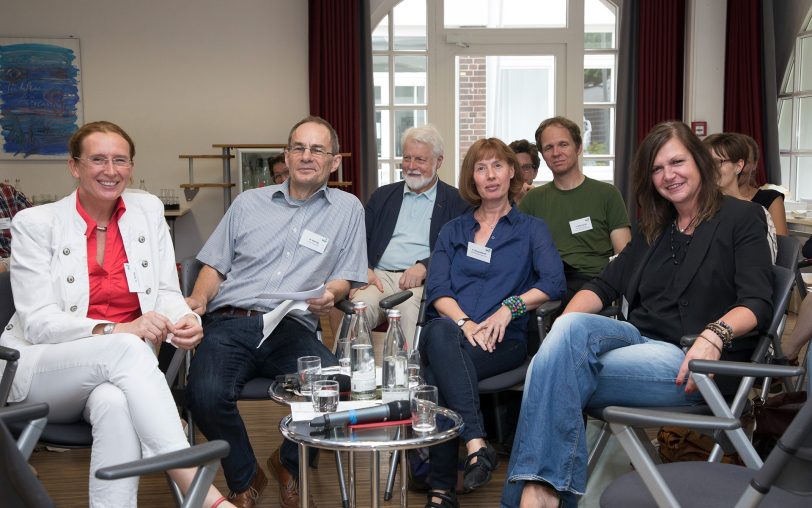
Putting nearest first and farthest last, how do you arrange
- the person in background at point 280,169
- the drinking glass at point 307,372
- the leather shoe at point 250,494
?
the drinking glass at point 307,372
the leather shoe at point 250,494
the person in background at point 280,169

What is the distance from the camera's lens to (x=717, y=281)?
2.64 m

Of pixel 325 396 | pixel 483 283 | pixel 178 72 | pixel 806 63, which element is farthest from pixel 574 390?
pixel 178 72

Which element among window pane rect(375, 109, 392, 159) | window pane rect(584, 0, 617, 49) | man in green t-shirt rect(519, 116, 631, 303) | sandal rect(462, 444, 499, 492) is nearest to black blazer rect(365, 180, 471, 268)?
man in green t-shirt rect(519, 116, 631, 303)

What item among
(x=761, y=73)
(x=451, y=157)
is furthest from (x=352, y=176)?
(x=761, y=73)

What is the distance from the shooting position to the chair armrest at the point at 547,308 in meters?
3.15

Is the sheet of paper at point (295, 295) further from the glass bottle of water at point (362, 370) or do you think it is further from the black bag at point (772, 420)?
the black bag at point (772, 420)

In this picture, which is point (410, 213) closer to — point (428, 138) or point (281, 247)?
point (428, 138)

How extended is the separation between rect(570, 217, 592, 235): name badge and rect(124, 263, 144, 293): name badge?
2.16m

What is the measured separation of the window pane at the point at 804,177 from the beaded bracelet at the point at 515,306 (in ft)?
15.9

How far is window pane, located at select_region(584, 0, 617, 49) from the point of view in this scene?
7613 millimetres

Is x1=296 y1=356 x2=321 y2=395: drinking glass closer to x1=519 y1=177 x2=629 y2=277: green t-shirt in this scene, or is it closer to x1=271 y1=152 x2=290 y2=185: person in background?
x1=519 y1=177 x2=629 y2=277: green t-shirt

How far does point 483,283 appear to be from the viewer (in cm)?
335

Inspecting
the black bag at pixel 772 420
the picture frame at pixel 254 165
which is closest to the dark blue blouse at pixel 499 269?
the black bag at pixel 772 420

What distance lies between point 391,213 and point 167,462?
2730 millimetres
